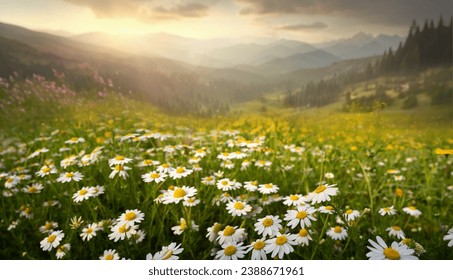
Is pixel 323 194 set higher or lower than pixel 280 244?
higher

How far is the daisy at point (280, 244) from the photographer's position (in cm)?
92

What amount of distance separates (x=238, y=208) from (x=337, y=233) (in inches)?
13.1

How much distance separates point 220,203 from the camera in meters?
1.26

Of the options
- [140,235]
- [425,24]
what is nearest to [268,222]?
[140,235]

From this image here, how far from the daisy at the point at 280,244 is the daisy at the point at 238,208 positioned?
168mm

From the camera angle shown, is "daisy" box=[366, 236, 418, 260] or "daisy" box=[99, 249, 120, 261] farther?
"daisy" box=[99, 249, 120, 261]

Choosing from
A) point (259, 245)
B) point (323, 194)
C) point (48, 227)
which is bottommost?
point (48, 227)

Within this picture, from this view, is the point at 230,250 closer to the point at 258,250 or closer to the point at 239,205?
the point at 258,250

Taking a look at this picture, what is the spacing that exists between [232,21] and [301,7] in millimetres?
399

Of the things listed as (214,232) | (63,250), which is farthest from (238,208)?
(63,250)

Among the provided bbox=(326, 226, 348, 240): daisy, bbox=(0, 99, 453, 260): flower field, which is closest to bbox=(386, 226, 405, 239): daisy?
bbox=(0, 99, 453, 260): flower field

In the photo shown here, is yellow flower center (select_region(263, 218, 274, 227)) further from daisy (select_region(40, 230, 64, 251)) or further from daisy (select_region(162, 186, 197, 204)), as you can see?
daisy (select_region(40, 230, 64, 251))

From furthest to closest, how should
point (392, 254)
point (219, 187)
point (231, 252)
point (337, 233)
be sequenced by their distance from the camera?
1. point (219, 187)
2. point (337, 233)
3. point (231, 252)
4. point (392, 254)

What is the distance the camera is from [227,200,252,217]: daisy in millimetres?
1101
